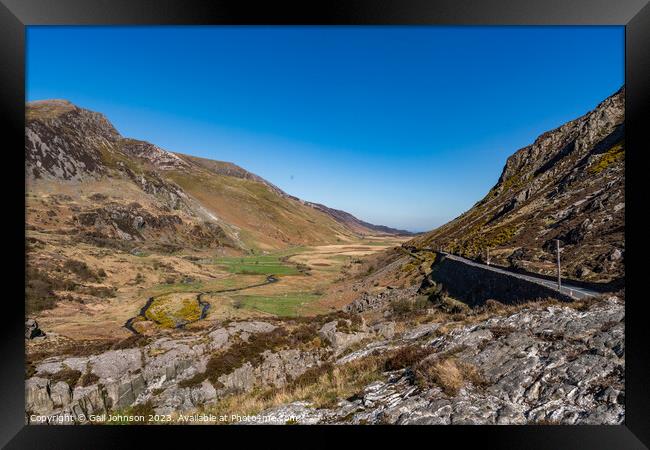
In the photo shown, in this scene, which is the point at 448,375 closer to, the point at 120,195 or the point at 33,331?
the point at 33,331

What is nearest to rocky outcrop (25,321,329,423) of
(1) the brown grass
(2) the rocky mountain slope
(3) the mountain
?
(1) the brown grass

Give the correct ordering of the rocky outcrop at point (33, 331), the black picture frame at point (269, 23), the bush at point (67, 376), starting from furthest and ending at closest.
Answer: the rocky outcrop at point (33, 331) → the bush at point (67, 376) → the black picture frame at point (269, 23)

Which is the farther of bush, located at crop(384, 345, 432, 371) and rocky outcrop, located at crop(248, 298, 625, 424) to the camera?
bush, located at crop(384, 345, 432, 371)

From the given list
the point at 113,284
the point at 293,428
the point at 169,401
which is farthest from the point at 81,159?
the point at 293,428

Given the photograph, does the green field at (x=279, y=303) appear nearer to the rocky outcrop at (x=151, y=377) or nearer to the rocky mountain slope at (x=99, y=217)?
the rocky mountain slope at (x=99, y=217)

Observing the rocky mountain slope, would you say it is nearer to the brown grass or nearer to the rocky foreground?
the rocky foreground

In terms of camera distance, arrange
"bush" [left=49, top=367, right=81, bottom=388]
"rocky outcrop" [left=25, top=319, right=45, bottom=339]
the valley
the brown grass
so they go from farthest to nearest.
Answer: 1. "rocky outcrop" [left=25, top=319, right=45, bottom=339]
2. "bush" [left=49, top=367, right=81, bottom=388]
3. the valley
4. the brown grass

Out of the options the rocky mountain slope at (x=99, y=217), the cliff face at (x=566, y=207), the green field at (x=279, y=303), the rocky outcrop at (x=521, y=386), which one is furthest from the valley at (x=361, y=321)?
the rocky mountain slope at (x=99, y=217)
